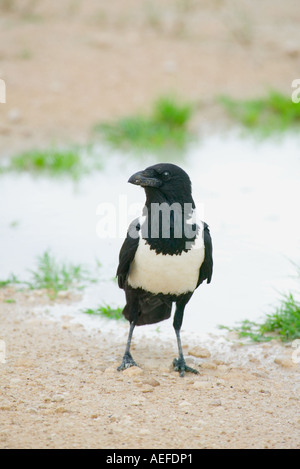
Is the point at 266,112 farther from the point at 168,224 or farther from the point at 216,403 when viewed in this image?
the point at 216,403

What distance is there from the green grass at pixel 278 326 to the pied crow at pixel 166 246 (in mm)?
790

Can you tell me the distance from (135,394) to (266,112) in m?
6.86

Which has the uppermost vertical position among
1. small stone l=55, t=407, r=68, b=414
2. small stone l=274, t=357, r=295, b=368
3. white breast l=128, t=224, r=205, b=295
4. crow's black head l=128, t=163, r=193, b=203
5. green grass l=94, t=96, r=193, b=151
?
green grass l=94, t=96, r=193, b=151

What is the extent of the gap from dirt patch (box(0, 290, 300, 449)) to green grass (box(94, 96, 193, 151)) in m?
4.43

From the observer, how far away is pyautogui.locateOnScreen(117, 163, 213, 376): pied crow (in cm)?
435

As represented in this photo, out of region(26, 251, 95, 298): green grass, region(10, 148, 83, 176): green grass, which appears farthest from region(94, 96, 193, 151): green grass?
region(26, 251, 95, 298): green grass

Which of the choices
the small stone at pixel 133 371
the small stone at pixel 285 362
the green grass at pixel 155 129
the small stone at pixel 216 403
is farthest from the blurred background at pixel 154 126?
the small stone at pixel 216 403

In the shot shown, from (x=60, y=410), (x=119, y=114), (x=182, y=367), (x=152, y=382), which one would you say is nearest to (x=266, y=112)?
(x=119, y=114)

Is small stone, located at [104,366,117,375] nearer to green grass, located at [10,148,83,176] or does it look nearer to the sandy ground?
the sandy ground

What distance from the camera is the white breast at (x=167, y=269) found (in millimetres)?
4352

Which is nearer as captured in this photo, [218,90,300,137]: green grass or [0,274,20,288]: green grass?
[0,274,20,288]: green grass

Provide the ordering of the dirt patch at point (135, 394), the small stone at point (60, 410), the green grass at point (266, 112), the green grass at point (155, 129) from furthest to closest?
the green grass at point (266, 112) < the green grass at point (155, 129) < the small stone at point (60, 410) < the dirt patch at point (135, 394)

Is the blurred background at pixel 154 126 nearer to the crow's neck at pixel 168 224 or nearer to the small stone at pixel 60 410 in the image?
the crow's neck at pixel 168 224

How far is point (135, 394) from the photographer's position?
4.19 m
